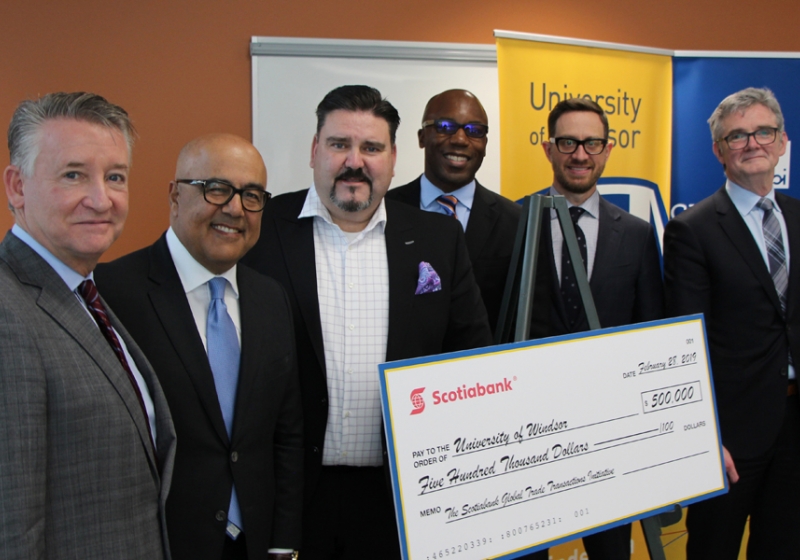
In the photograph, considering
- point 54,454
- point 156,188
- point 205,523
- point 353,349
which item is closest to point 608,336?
point 353,349

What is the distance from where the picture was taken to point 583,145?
93.3 inches

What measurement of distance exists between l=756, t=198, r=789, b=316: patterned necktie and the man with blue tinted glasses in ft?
3.11

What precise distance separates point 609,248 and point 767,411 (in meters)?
0.83

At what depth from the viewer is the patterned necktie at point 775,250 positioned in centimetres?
223

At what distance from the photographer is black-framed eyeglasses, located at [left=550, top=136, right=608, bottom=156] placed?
2.37 m

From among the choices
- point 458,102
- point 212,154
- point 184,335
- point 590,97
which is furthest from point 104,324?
point 590,97

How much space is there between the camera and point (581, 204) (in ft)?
7.84

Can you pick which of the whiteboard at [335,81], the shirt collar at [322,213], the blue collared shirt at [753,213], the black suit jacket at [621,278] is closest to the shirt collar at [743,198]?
the blue collared shirt at [753,213]

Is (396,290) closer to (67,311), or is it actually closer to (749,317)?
(67,311)

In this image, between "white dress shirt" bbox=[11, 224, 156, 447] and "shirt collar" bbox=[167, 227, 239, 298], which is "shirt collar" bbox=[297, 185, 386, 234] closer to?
"shirt collar" bbox=[167, 227, 239, 298]

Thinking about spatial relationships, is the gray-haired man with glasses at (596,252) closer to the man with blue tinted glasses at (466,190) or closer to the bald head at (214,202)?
the man with blue tinted glasses at (466,190)

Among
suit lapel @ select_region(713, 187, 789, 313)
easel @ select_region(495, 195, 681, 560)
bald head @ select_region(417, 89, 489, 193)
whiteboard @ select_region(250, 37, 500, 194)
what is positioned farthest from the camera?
whiteboard @ select_region(250, 37, 500, 194)

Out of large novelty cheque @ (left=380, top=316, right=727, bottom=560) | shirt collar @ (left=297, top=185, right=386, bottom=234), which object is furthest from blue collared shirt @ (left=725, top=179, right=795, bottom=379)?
shirt collar @ (left=297, top=185, right=386, bottom=234)

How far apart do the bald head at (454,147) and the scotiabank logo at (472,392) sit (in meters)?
1.14
